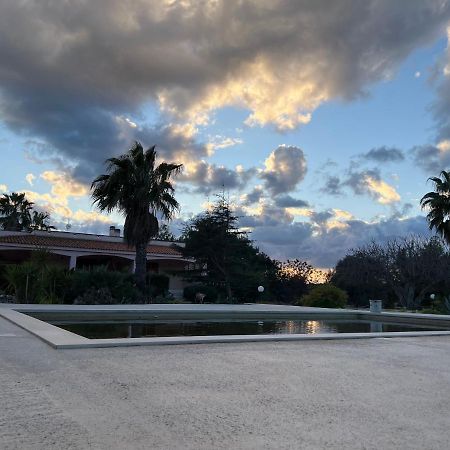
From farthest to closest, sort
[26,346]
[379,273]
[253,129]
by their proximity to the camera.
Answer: [379,273] → [253,129] → [26,346]

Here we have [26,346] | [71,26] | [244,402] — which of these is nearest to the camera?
[244,402]

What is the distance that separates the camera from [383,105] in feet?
50.3

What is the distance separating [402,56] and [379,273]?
19.4 meters

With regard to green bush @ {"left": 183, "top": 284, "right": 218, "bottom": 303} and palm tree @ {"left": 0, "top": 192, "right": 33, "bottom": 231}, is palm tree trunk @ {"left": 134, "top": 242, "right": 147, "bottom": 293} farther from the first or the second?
palm tree @ {"left": 0, "top": 192, "right": 33, "bottom": 231}

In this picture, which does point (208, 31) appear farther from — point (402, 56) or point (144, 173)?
point (144, 173)

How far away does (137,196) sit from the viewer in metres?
A: 22.1

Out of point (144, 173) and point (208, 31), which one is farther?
point (144, 173)

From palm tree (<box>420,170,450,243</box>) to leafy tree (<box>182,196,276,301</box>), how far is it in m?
11.9

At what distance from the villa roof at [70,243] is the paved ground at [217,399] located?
75.8 ft

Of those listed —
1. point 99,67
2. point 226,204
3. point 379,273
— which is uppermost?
point 99,67

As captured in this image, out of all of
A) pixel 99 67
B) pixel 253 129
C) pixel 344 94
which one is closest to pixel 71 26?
pixel 99 67

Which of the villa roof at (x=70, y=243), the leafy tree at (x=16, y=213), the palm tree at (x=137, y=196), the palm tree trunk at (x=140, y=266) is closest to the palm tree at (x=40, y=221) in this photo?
the leafy tree at (x=16, y=213)

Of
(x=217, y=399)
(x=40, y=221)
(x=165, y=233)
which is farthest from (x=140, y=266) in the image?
(x=165, y=233)

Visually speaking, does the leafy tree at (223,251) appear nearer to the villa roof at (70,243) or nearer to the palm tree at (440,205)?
the villa roof at (70,243)
